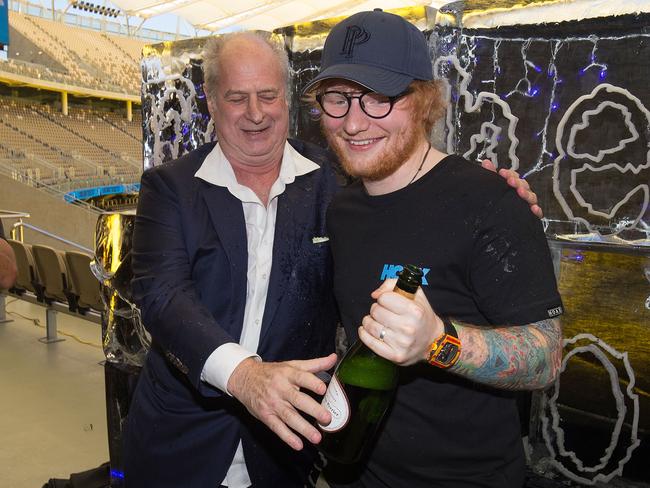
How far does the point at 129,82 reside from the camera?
25391 mm

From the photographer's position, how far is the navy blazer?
141cm

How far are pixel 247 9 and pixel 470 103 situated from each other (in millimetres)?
22535

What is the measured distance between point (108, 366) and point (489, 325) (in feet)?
6.34

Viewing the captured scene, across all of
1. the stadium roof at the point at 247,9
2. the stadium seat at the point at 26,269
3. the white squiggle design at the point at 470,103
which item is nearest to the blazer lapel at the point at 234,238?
the white squiggle design at the point at 470,103

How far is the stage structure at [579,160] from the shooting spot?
5.67 ft

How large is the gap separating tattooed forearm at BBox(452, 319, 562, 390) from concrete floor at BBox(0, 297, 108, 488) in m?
2.71

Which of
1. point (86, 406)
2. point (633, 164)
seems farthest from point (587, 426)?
point (86, 406)

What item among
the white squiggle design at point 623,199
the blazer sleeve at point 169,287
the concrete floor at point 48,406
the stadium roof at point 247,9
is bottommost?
the concrete floor at point 48,406

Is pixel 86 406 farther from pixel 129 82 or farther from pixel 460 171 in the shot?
pixel 129 82

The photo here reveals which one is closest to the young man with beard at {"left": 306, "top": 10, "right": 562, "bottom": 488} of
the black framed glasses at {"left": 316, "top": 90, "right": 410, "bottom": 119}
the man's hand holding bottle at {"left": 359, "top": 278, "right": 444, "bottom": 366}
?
the black framed glasses at {"left": 316, "top": 90, "right": 410, "bottom": 119}

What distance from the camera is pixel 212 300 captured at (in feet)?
4.63

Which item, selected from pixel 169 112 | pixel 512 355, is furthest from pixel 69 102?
pixel 512 355

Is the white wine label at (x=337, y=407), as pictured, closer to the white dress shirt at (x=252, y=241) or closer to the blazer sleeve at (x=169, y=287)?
the blazer sleeve at (x=169, y=287)

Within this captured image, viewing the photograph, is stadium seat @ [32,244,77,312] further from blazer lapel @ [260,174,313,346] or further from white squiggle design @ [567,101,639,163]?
white squiggle design @ [567,101,639,163]
